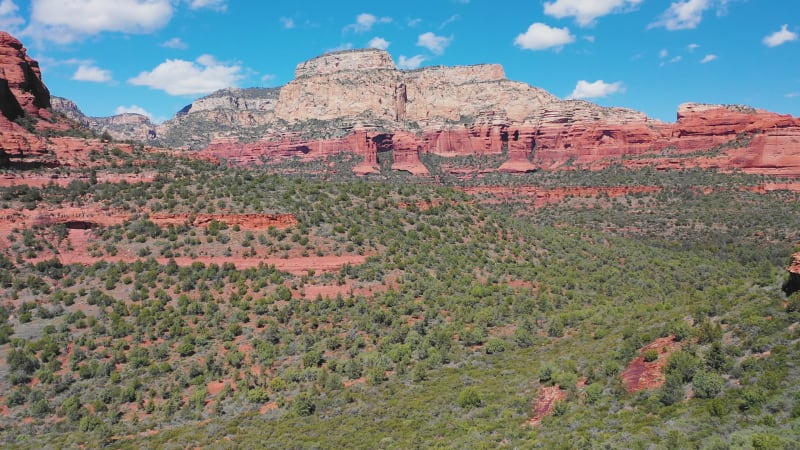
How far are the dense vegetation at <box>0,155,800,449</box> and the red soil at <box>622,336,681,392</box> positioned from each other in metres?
0.52

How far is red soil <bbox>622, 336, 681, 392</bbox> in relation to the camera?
1720 centimetres

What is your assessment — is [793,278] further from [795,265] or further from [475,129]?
[475,129]

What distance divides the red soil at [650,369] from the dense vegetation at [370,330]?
0.52 metres

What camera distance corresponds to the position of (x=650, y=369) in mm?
18109

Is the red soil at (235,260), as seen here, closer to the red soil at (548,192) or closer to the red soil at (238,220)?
the red soil at (238,220)

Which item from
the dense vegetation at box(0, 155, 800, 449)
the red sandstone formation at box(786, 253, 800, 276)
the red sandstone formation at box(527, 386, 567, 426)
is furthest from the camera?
the red sandstone formation at box(527, 386, 567, 426)

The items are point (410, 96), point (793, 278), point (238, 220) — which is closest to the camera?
point (793, 278)

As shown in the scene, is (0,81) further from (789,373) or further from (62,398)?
(789,373)

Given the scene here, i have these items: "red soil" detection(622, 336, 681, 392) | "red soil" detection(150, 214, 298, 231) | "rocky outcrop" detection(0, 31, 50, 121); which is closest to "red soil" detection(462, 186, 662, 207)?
"red soil" detection(150, 214, 298, 231)

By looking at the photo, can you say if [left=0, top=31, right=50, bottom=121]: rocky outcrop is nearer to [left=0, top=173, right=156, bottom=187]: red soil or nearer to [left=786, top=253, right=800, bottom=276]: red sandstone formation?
[left=0, top=173, right=156, bottom=187]: red soil

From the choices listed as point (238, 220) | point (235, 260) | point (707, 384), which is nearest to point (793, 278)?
point (707, 384)

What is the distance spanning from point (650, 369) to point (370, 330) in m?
16.9

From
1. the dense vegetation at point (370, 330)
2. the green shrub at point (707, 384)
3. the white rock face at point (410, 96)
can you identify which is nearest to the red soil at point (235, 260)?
the dense vegetation at point (370, 330)

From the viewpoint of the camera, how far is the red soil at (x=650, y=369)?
1720cm
